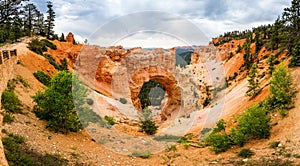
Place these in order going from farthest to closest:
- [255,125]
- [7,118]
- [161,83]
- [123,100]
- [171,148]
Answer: [161,83]
[123,100]
[171,148]
[255,125]
[7,118]

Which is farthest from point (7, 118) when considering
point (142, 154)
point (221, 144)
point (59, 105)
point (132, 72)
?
point (132, 72)

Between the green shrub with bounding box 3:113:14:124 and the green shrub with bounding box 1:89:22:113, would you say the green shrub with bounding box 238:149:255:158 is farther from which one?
the green shrub with bounding box 1:89:22:113

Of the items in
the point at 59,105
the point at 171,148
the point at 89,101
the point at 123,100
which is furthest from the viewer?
the point at 123,100

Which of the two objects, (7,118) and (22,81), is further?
(22,81)

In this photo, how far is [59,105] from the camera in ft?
49.9

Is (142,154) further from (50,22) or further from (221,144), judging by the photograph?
(50,22)

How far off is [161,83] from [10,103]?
28.5 meters

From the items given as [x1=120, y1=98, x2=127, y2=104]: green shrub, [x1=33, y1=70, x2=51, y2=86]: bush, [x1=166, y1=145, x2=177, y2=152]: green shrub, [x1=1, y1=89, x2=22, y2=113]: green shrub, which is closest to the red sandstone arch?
[x1=120, y1=98, x2=127, y2=104]: green shrub

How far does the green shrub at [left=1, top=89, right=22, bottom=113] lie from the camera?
1383cm

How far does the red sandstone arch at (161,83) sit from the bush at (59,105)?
68.9 feet

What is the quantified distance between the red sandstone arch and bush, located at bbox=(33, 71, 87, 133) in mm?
20997

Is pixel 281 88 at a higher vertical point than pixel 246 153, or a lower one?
higher

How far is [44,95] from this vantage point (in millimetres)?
15656

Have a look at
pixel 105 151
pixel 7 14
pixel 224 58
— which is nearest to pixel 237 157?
pixel 105 151
